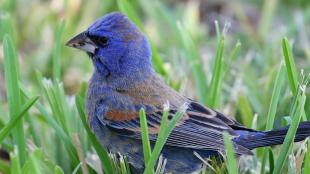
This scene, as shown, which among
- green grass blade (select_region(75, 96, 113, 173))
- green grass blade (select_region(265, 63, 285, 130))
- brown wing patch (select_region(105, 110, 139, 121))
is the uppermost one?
green grass blade (select_region(265, 63, 285, 130))

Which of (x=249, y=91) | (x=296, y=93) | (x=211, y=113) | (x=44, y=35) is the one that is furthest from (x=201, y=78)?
(x=44, y=35)

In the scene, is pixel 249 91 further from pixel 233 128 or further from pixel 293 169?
pixel 293 169

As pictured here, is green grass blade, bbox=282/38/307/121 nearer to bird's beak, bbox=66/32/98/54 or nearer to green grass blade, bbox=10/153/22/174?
bird's beak, bbox=66/32/98/54

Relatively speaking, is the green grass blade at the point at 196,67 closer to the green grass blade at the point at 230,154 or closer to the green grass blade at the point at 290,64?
the green grass blade at the point at 290,64

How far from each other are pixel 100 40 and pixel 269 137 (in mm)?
867

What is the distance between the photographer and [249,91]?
3.64 m

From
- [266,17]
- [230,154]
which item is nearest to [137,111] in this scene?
[230,154]

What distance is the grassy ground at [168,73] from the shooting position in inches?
106

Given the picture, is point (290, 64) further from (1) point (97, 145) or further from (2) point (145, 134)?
(1) point (97, 145)

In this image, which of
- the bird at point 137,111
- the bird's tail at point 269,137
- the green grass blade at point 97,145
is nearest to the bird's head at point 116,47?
the bird at point 137,111

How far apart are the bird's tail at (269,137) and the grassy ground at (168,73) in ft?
0.18

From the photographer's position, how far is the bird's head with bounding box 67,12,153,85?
3029mm

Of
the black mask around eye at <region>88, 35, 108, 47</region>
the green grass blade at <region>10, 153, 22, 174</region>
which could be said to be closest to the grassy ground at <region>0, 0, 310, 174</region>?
the green grass blade at <region>10, 153, 22, 174</region>

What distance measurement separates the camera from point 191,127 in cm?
279
